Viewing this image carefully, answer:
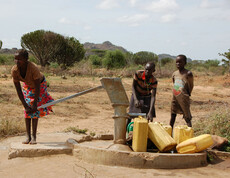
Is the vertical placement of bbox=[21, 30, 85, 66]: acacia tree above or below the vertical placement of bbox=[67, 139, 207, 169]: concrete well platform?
above

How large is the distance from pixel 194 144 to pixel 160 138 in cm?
44

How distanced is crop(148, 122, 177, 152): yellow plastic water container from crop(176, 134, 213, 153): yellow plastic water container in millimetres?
108

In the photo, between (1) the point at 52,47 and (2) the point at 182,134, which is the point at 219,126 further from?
(1) the point at 52,47

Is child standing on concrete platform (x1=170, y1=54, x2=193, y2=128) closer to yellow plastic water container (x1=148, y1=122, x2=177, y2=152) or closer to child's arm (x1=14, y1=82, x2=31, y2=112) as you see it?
yellow plastic water container (x1=148, y1=122, x2=177, y2=152)

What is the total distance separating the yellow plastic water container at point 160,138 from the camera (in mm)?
3857

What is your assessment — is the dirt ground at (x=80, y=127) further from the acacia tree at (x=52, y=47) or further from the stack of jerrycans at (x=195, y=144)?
the acacia tree at (x=52, y=47)

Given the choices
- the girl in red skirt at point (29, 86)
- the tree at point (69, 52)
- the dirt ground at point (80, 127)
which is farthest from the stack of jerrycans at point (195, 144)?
the tree at point (69, 52)

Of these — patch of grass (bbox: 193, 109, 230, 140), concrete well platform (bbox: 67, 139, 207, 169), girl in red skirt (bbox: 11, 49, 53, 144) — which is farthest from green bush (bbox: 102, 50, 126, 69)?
concrete well platform (bbox: 67, 139, 207, 169)

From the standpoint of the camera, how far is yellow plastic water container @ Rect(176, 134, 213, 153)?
3.86 meters

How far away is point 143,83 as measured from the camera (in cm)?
480

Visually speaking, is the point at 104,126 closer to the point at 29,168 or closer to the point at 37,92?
the point at 37,92

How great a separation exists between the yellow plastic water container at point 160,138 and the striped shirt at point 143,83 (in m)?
0.90

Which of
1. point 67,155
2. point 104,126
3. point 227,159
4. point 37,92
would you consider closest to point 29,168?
point 67,155

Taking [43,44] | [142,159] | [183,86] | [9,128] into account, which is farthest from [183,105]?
[43,44]
